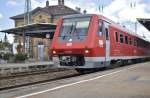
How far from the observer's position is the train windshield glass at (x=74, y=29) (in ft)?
70.2

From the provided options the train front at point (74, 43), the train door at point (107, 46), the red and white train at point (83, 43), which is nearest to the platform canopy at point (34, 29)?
the train door at point (107, 46)

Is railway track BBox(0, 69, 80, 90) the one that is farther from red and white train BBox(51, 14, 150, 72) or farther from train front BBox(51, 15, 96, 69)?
red and white train BBox(51, 14, 150, 72)

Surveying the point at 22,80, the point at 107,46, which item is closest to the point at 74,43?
the point at 107,46

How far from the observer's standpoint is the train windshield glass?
21.4m

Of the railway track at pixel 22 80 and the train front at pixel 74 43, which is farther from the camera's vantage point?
the train front at pixel 74 43

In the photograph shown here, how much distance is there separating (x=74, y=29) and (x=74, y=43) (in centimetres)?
95

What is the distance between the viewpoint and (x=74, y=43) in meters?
21.2

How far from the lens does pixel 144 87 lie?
44.6ft

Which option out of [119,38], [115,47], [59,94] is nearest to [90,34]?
[115,47]

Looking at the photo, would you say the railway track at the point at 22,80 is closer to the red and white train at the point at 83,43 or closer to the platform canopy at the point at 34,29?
the red and white train at the point at 83,43

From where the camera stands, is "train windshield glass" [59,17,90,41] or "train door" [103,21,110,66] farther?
"train door" [103,21,110,66]

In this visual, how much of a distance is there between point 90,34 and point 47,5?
254 ft

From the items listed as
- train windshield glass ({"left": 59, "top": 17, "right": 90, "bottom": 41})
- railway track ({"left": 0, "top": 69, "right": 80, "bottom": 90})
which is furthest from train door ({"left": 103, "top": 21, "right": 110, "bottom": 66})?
railway track ({"left": 0, "top": 69, "right": 80, "bottom": 90})

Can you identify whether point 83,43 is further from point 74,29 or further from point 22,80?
point 22,80
